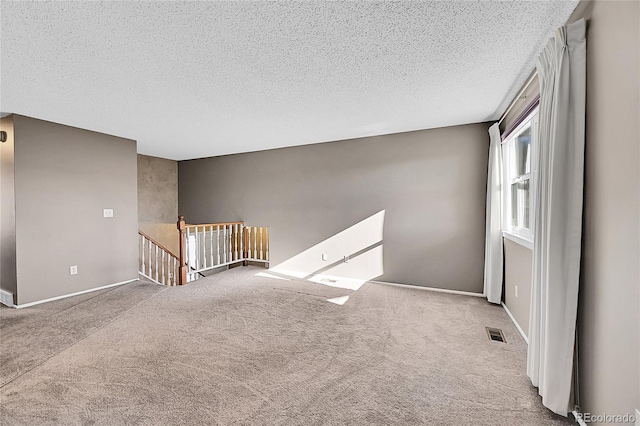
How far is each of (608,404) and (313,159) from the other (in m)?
4.37

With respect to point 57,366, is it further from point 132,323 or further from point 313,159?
point 313,159

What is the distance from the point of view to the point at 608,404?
4.44ft

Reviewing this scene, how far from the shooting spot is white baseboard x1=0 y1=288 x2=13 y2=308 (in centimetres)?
347

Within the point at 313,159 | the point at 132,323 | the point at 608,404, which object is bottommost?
the point at 132,323

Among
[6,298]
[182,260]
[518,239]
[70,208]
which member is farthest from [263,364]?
[6,298]

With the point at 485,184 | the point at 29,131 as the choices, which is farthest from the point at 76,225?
the point at 485,184

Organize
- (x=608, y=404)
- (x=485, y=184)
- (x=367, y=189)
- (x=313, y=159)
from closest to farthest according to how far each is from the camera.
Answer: (x=608, y=404) → (x=485, y=184) → (x=367, y=189) → (x=313, y=159)

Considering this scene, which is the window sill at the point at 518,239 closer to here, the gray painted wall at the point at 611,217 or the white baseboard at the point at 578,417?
the gray painted wall at the point at 611,217

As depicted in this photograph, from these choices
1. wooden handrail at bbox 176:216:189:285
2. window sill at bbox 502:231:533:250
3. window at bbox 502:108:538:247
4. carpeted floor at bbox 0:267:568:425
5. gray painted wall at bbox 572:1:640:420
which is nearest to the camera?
gray painted wall at bbox 572:1:640:420

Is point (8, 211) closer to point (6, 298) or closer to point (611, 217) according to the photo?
point (6, 298)

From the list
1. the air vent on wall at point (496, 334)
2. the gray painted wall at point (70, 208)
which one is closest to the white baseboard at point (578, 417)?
the air vent on wall at point (496, 334)

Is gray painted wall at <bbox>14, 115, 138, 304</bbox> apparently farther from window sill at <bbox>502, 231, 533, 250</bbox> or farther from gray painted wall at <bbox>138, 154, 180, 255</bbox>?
window sill at <bbox>502, 231, 533, 250</bbox>

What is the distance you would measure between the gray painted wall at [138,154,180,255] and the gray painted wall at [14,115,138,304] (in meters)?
1.36

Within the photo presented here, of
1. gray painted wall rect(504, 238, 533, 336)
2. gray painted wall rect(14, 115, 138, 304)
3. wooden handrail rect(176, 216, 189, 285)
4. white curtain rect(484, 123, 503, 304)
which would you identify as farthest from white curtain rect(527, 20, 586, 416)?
gray painted wall rect(14, 115, 138, 304)
